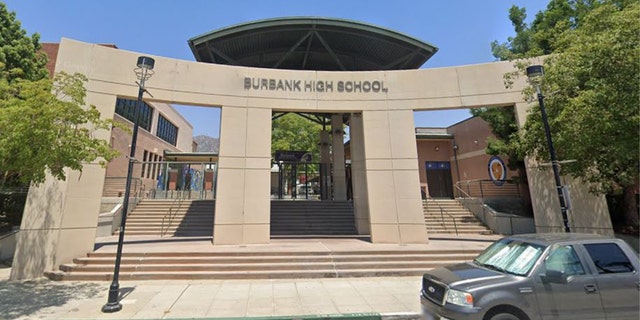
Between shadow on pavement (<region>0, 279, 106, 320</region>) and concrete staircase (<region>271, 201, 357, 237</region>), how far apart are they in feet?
26.2

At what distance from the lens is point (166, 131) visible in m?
38.3

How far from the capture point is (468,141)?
25344 millimetres

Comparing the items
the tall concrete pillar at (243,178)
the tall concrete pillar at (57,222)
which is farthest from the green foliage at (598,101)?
the tall concrete pillar at (57,222)

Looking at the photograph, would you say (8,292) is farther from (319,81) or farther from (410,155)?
(410,155)

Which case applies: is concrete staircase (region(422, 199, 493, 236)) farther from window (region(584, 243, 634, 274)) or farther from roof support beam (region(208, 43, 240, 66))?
roof support beam (region(208, 43, 240, 66))

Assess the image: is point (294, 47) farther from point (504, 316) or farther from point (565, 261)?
point (504, 316)

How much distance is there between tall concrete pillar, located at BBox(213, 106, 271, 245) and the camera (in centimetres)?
1117

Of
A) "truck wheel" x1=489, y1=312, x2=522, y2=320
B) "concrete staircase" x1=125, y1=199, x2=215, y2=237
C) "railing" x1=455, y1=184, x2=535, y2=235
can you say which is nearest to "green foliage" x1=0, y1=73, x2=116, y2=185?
"concrete staircase" x1=125, y1=199, x2=215, y2=237

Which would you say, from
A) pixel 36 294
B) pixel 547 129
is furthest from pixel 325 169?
pixel 36 294

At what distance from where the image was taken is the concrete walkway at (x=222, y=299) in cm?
606

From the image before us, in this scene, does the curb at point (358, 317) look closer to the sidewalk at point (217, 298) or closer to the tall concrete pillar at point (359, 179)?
the sidewalk at point (217, 298)

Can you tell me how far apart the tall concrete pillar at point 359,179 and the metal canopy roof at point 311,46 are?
16.6ft

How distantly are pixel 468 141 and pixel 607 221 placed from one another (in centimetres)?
1556

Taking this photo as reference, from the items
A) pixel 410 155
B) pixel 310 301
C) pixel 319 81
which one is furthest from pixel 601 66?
pixel 310 301
